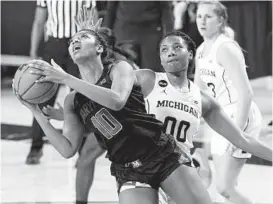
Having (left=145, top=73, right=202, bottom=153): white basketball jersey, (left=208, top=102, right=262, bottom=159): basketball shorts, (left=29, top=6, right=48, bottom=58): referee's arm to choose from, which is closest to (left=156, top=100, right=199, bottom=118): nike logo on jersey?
(left=145, top=73, right=202, bottom=153): white basketball jersey

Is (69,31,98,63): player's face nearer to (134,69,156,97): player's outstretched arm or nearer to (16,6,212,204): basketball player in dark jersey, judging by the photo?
(16,6,212,204): basketball player in dark jersey

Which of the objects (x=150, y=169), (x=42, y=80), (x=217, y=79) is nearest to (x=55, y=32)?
(x=217, y=79)

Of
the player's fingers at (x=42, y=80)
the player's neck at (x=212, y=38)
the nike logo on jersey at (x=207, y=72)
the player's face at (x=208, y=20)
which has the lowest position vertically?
the nike logo on jersey at (x=207, y=72)

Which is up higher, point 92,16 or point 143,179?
point 92,16

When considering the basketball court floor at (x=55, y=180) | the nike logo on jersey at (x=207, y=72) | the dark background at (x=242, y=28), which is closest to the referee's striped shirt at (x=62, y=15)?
the basketball court floor at (x=55, y=180)

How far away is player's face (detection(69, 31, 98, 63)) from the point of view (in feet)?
11.0

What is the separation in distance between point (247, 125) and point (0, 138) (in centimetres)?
367

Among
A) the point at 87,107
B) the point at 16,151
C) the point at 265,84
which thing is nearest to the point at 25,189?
the point at 16,151

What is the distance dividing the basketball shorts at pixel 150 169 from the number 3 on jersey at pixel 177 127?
11 centimetres

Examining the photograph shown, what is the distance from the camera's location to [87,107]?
11.1ft

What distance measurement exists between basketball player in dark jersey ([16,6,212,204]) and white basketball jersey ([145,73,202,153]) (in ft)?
0.27

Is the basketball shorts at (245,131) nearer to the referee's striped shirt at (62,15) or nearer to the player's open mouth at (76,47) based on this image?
the player's open mouth at (76,47)

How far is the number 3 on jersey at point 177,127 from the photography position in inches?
137

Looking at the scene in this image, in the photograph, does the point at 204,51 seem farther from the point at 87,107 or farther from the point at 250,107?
the point at 87,107
